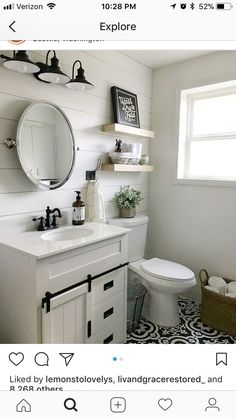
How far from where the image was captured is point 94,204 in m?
1.69

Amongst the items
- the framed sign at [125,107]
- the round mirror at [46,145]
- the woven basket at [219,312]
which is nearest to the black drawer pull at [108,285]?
the round mirror at [46,145]

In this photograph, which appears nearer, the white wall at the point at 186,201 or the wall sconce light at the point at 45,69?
the wall sconce light at the point at 45,69

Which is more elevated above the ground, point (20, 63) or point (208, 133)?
point (20, 63)

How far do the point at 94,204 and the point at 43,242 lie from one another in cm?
56

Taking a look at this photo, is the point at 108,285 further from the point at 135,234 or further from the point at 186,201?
the point at 186,201

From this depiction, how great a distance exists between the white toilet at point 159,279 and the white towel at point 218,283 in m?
0.25

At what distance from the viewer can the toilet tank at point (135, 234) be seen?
1871 mm
